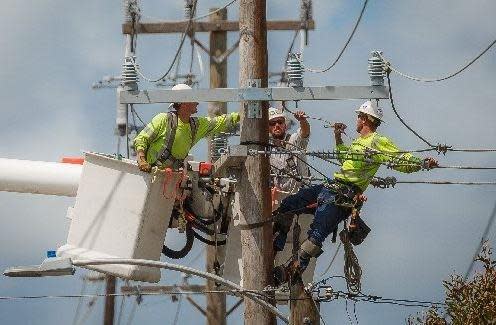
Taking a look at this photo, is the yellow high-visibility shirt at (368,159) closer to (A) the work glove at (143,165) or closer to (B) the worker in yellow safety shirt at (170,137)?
(B) the worker in yellow safety shirt at (170,137)

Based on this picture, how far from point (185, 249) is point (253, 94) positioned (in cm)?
228

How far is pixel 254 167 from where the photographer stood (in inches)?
651

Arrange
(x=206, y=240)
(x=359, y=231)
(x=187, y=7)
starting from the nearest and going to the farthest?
(x=359, y=231) → (x=206, y=240) → (x=187, y=7)

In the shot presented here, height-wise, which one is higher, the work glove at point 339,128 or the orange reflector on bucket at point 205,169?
the work glove at point 339,128

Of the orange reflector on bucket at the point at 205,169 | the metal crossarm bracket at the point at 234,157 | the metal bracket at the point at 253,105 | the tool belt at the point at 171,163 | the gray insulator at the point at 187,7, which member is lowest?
the metal crossarm bracket at the point at 234,157

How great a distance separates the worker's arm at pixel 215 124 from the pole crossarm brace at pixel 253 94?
0.94 metres

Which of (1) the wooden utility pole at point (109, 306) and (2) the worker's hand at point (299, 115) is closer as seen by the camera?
(2) the worker's hand at point (299, 115)

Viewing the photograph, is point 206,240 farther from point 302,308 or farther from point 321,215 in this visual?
point 302,308

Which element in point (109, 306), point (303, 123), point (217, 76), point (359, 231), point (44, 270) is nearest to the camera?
point (44, 270)

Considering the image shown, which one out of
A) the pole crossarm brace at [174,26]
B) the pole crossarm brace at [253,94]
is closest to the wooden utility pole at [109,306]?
the pole crossarm brace at [174,26]

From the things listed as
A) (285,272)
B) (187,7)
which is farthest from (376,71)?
(187,7)

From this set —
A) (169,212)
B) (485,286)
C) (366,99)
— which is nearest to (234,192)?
(169,212)

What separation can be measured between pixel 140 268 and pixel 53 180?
196cm

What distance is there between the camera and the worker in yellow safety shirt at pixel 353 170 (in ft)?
55.6
